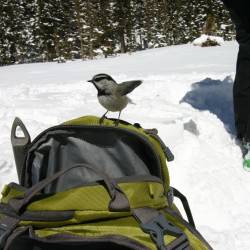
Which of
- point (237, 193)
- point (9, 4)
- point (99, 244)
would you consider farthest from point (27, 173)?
point (9, 4)

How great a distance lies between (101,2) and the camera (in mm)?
54906

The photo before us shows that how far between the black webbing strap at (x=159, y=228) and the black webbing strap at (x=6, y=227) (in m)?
0.42

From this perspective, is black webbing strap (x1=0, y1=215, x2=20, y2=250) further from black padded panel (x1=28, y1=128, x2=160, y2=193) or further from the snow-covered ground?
the snow-covered ground

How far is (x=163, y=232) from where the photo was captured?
158 cm

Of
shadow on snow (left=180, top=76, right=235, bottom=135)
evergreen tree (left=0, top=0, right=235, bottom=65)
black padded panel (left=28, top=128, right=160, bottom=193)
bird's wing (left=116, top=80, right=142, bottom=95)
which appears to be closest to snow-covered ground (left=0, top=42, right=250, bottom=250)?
shadow on snow (left=180, top=76, right=235, bottom=135)

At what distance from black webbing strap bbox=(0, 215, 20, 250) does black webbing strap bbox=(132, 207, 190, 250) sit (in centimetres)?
42

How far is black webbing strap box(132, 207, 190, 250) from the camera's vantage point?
1.54 m

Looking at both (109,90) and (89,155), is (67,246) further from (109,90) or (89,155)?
(109,90)

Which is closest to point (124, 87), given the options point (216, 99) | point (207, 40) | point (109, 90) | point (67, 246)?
point (109, 90)

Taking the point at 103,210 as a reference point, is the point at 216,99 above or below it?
below

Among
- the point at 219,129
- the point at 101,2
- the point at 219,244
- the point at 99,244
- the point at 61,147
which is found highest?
the point at 101,2

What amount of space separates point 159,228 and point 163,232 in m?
0.02

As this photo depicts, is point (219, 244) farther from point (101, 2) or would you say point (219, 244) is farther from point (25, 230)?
point (101, 2)

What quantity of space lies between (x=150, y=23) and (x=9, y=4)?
682 inches
